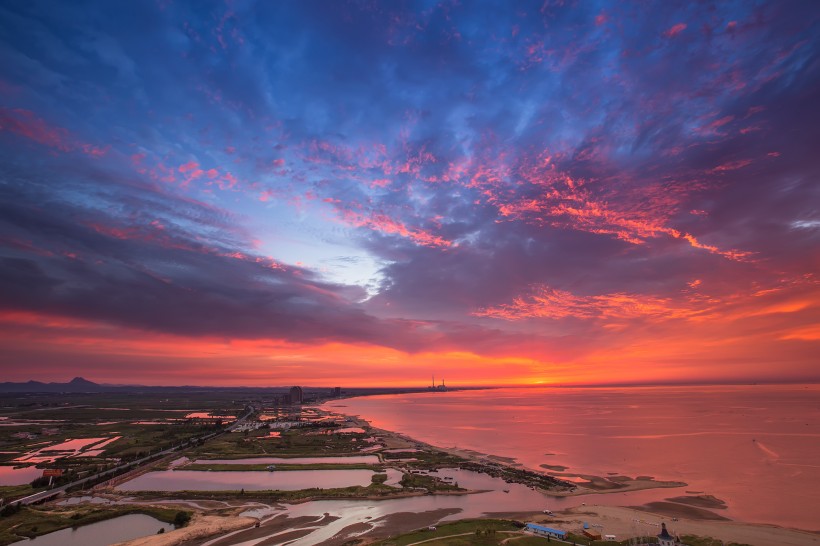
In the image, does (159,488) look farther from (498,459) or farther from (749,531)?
(749,531)

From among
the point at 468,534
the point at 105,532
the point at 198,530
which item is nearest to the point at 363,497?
the point at 468,534

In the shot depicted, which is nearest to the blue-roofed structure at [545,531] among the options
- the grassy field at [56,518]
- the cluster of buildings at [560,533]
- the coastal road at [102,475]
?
the cluster of buildings at [560,533]

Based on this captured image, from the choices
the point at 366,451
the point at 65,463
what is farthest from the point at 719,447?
the point at 65,463

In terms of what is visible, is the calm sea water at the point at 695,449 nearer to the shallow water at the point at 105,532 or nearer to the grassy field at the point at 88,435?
the shallow water at the point at 105,532

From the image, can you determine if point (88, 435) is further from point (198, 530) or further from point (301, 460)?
point (198, 530)

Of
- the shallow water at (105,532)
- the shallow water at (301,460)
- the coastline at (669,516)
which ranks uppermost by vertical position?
the shallow water at (301,460)

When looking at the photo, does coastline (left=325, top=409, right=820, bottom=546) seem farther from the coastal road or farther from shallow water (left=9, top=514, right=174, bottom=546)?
the coastal road
